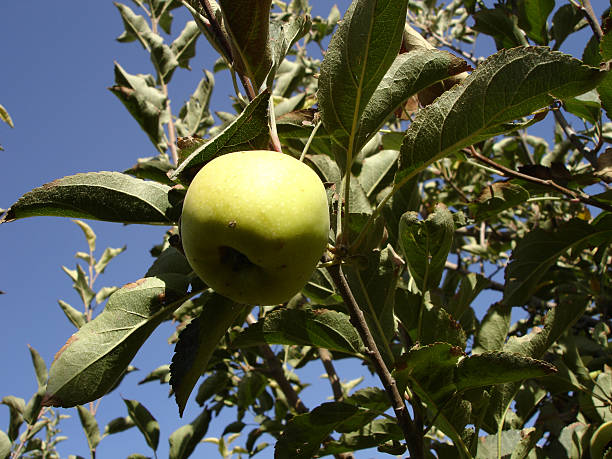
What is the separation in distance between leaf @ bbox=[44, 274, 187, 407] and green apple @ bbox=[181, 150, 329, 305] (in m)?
0.30

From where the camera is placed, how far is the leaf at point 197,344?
1.27 meters

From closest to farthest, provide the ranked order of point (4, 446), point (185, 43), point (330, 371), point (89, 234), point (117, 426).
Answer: point (4, 446)
point (330, 371)
point (117, 426)
point (185, 43)
point (89, 234)

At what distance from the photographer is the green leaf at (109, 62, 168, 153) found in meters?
2.17

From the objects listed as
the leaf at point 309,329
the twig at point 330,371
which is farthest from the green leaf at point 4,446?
the leaf at point 309,329

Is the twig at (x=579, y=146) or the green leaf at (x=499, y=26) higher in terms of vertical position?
the green leaf at (x=499, y=26)

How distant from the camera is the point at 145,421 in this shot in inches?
119

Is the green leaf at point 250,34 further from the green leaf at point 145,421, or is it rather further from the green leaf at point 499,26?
the green leaf at point 145,421

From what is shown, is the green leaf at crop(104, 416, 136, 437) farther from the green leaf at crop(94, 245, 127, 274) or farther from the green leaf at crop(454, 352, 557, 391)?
the green leaf at crop(454, 352, 557, 391)

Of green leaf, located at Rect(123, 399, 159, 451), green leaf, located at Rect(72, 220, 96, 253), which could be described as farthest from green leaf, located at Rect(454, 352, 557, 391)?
green leaf, located at Rect(72, 220, 96, 253)

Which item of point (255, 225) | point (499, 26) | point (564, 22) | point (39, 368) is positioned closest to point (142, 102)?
point (255, 225)

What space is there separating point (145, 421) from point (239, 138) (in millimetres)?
2438

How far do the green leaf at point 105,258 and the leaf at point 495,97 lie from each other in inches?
155

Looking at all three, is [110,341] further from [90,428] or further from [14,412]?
[14,412]

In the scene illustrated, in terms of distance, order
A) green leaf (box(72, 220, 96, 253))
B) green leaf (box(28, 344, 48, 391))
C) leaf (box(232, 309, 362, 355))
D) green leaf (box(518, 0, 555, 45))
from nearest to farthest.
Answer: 1. leaf (box(232, 309, 362, 355))
2. green leaf (box(518, 0, 555, 45))
3. green leaf (box(28, 344, 48, 391))
4. green leaf (box(72, 220, 96, 253))
